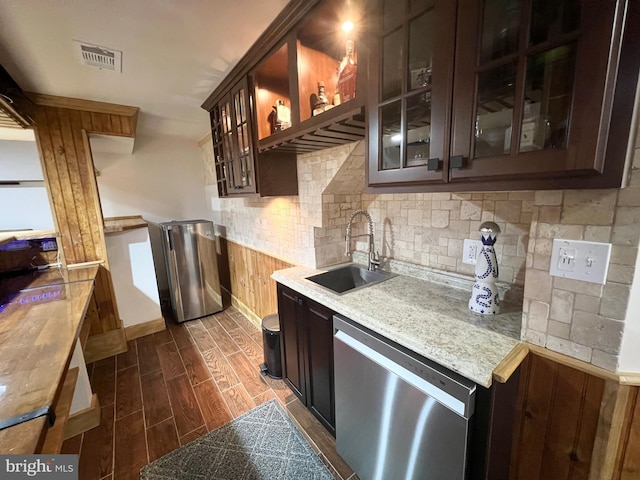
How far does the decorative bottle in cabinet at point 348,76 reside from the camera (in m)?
1.30

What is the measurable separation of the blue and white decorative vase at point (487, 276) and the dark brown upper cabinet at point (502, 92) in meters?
0.34

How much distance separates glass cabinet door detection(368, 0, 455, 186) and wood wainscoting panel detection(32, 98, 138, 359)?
248 centimetres

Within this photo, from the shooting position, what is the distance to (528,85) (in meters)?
0.75

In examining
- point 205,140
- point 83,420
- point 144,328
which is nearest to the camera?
point 83,420

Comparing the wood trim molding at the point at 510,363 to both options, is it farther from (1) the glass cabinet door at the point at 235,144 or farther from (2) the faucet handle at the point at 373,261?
(1) the glass cabinet door at the point at 235,144

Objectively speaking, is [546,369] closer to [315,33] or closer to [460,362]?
[460,362]

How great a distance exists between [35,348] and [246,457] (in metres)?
1.23

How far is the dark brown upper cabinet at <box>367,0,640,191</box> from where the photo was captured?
2.05ft

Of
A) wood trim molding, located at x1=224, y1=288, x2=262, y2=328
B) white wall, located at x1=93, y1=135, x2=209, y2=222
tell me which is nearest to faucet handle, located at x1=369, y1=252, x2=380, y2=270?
wood trim molding, located at x1=224, y1=288, x2=262, y2=328

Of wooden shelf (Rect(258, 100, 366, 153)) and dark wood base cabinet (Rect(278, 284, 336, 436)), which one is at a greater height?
wooden shelf (Rect(258, 100, 366, 153))

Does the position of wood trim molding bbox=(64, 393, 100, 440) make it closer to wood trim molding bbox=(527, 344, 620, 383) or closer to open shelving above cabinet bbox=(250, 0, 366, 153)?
open shelving above cabinet bbox=(250, 0, 366, 153)

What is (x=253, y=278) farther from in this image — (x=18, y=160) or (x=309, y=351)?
(x=18, y=160)

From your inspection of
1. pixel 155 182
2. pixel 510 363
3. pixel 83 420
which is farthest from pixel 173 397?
pixel 155 182

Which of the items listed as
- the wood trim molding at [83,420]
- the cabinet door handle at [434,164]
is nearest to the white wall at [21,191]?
the wood trim molding at [83,420]
